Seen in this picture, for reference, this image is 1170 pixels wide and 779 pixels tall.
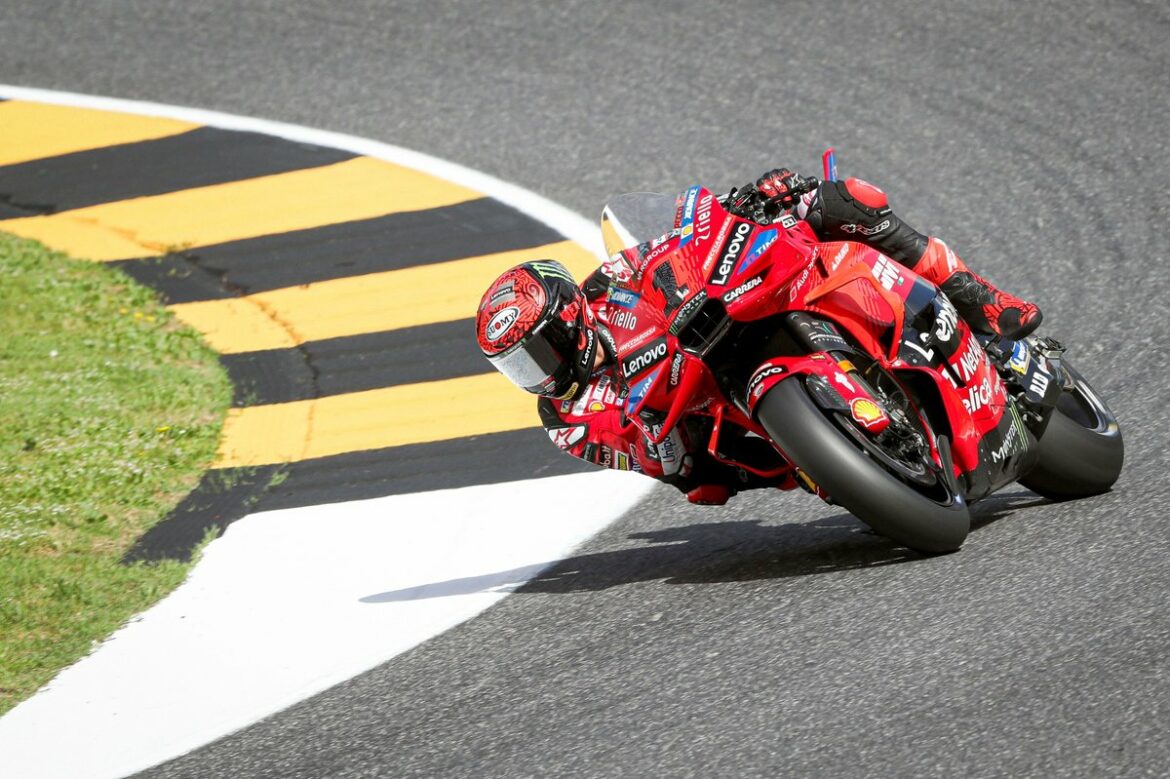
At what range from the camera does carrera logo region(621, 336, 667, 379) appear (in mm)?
5027

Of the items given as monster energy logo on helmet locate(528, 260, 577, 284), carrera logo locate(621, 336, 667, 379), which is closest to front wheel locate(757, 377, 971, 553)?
carrera logo locate(621, 336, 667, 379)

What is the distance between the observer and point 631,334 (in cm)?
513

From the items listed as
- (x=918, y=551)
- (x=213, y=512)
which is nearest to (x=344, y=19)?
(x=213, y=512)

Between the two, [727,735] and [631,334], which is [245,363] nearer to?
→ [631,334]

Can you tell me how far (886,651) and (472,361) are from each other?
3968 millimetres

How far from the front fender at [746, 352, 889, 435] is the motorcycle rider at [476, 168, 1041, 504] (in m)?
0.49

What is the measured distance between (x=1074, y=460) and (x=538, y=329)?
204 centimetres

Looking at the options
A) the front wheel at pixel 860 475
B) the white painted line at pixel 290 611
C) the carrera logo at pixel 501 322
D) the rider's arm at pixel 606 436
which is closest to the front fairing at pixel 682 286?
the rider's arm at pixel 606 436

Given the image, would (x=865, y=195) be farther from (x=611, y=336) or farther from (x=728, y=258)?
(x=611, y=336)

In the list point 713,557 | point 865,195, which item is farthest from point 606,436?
point 865,195

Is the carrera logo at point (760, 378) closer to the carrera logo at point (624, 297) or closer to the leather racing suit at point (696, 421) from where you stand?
the leather racing suit at point (696, 421)

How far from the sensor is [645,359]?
199 inches

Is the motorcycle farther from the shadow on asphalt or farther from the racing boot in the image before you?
the shadow on asphalt

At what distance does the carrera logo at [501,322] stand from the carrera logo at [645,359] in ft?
1.47
